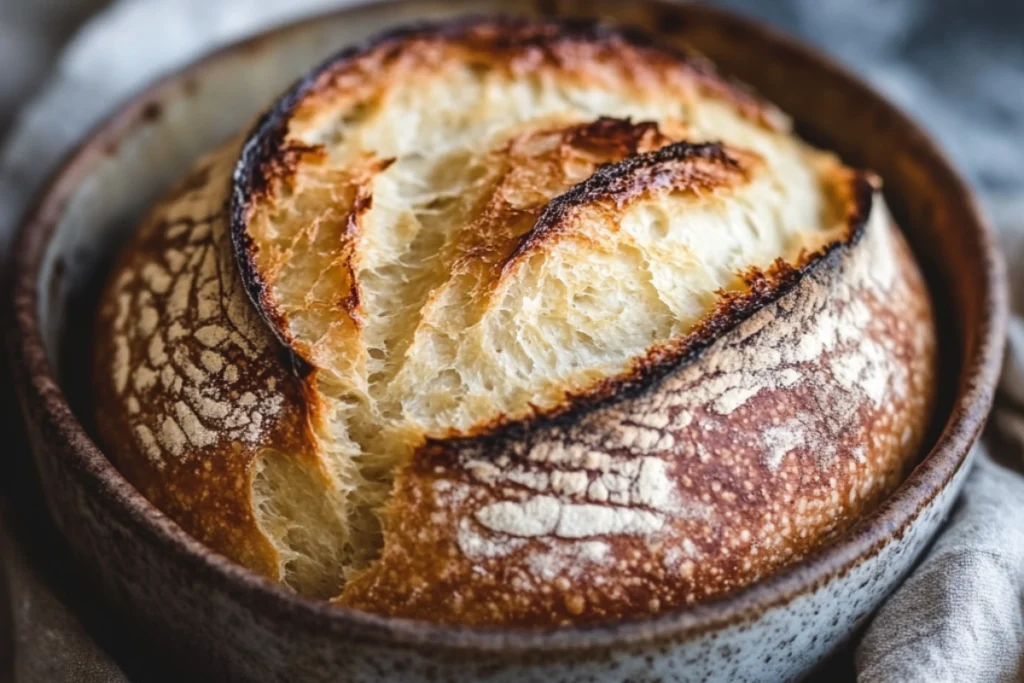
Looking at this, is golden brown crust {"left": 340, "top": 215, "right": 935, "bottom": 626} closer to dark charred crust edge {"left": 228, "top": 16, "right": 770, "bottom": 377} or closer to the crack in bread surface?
the crack in bread surface

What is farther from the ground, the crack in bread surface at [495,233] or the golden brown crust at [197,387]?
the crack in bread surface at [495,233]

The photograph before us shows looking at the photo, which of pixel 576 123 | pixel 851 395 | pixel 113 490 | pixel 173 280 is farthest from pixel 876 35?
pixel 113 490

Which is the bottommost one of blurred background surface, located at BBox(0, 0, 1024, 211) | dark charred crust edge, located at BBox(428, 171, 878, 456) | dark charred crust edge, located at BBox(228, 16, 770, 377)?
blurred background surface, located at BBox(0, 0, 1024, 211)

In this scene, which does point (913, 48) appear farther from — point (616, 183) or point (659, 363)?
point (659, 363)

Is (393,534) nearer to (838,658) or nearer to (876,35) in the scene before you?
(838,658)

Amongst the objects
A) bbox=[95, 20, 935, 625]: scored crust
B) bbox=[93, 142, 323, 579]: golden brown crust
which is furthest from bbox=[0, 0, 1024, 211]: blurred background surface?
bbox=[93, 142, 323, 579]: golden brown crust

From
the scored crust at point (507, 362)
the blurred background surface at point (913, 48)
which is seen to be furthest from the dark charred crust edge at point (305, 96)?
the blurred background surface at point (913, 48)

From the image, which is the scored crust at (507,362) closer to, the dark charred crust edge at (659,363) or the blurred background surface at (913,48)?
the dark charred crust edge at (659,363)

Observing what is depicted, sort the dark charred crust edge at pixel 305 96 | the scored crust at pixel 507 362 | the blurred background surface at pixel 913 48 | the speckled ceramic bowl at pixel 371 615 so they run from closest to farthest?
the speckled ceramic bowl at pixel 371 615 → the scored crust at pixel 507 362 → the dark charred crust edge at pixel 305 96 → the blurred background surface at pixel 913 48
